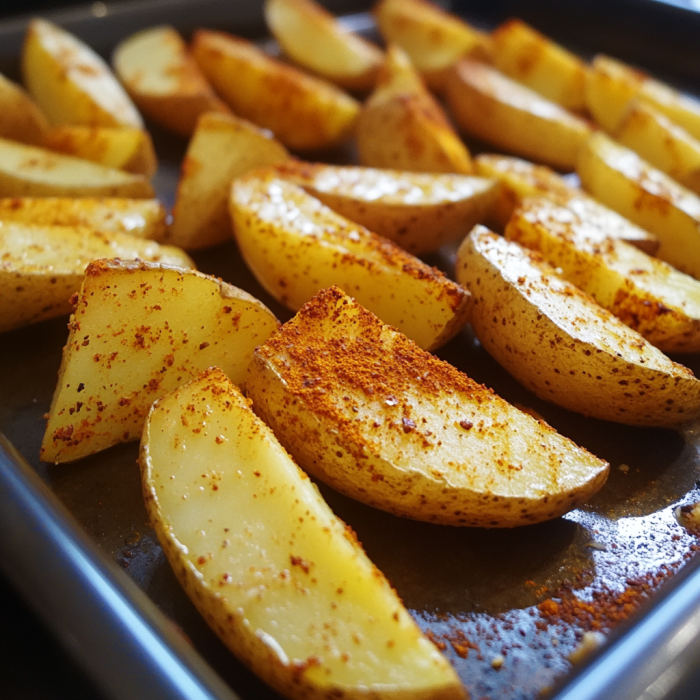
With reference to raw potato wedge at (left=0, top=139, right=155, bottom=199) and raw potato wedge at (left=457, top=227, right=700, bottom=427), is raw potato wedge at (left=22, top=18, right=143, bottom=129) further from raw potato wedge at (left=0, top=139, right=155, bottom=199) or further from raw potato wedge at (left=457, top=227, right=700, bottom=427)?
raw potato wedge at (left=457, top=227, right=700, bottom=427)

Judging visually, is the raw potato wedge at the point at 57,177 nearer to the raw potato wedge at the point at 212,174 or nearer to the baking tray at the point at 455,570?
the raw potato wedge at the point at 212,174

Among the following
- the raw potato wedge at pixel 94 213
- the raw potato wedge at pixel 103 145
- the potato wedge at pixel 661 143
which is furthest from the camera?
the potato wedge at pixel 661 143

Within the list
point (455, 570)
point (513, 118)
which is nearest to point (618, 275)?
point (455, 570)

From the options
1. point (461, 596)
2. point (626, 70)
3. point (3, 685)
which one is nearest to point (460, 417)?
point (461, 596)

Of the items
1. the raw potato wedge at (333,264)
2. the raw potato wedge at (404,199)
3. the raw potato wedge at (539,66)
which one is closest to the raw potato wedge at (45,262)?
the raw potato wedge at (333,264)

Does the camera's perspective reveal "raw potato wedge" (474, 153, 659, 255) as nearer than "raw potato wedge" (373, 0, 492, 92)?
Yes

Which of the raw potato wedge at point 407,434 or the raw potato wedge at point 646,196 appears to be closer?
the raw potato wedge at point 407,434

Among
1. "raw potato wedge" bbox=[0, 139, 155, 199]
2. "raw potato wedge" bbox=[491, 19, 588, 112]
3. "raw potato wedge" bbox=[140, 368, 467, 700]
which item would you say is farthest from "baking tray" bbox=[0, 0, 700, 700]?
"raw potato wedge" bbox=[491, 19, 588, 112]

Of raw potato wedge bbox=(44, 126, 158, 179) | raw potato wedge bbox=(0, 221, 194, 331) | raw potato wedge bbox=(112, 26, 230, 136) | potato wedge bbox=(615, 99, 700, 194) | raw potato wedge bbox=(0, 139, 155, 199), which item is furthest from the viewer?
raw potato wedge bbox=(112, 26, 230, 136)
